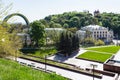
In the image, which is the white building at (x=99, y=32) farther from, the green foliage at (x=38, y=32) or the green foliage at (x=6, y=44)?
the green foliage at (x=6, y=44)

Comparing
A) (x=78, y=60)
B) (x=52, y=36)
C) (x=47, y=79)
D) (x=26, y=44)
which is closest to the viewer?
(x=47, y=79)

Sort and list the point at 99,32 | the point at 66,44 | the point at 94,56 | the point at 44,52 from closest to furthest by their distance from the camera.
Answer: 1. the point at 94,56
2. the point at 66,44
3. the point at 44,52
4. the point at 99,32

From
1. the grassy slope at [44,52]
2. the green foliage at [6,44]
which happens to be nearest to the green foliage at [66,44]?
the grassy slope at [44,52]

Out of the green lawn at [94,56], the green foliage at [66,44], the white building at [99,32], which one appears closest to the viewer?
the green lawn at [94,56]

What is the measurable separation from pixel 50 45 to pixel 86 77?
79.0 feet

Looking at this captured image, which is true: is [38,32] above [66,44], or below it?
above

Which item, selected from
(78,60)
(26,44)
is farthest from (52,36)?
(78,60)

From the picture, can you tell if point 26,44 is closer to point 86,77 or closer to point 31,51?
point 31,51

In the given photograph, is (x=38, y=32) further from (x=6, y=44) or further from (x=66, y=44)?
(x=6, y=44)

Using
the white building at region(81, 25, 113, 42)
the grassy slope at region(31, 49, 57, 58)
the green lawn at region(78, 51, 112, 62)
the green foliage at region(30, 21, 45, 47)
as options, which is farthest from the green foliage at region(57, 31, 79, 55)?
the white building at region(81, 25, 113, 42)

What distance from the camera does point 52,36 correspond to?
147 feet

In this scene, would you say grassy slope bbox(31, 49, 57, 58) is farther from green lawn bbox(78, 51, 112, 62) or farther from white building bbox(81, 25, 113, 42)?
white building bbox(81, 25, 113, 42)

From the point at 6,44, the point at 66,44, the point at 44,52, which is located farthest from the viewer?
the point at 44,52

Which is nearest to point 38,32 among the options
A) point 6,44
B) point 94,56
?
point 94,56
